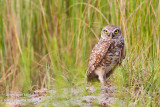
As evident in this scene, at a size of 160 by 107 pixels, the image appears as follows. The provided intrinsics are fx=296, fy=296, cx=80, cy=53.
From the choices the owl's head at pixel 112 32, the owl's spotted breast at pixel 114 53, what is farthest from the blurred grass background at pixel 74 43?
the owl's head at pixel 112 32

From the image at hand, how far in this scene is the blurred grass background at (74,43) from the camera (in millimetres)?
2653

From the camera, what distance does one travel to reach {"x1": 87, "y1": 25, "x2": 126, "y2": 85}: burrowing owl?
2.95m

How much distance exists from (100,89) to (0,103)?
91 centimetres

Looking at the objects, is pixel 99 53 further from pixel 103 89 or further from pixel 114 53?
pixel 103 89

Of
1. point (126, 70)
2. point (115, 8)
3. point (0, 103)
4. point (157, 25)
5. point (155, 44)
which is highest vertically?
point (115, 8)

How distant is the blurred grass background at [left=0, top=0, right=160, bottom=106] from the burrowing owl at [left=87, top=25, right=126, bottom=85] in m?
0.11

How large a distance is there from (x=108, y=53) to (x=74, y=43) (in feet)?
3.21

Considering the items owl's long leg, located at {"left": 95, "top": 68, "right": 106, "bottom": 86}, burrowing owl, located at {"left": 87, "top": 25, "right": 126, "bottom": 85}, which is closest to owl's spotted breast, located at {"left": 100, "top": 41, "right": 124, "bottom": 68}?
burrowing owl, located at {"left": 87, "top": 25, "right": 126, "bottom": 85}

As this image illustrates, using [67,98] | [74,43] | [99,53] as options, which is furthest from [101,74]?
[74,43]

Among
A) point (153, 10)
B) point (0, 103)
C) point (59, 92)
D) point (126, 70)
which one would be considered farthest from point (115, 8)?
point (0, 103)

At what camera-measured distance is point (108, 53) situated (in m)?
2.96

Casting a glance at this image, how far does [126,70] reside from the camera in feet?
8.79

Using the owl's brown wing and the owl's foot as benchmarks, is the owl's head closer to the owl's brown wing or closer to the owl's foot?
the owl's brown wing

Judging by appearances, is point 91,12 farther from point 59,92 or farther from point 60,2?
point 59,92
